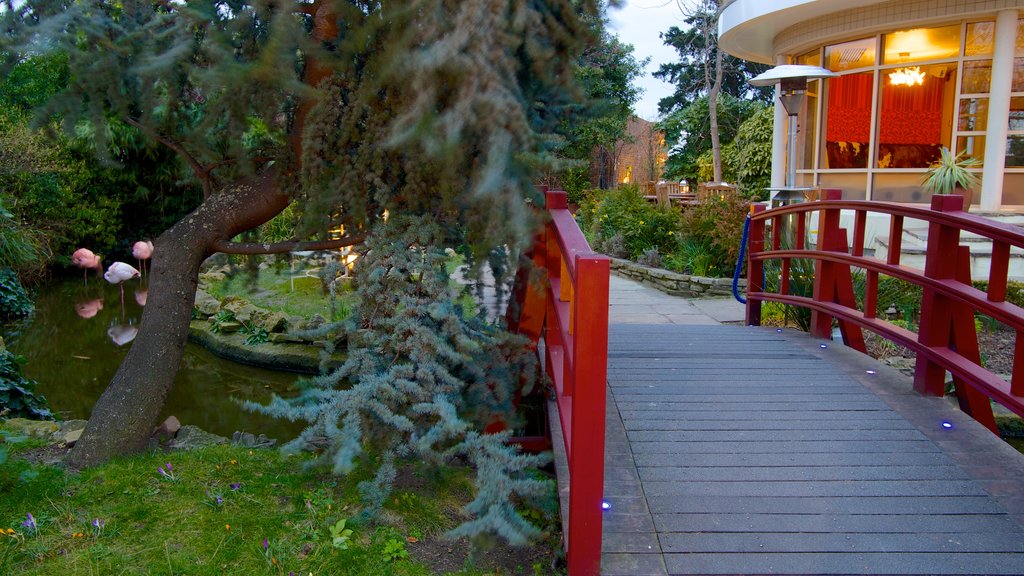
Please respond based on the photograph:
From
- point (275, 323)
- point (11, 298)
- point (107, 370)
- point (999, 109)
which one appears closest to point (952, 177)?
point (999, 109)

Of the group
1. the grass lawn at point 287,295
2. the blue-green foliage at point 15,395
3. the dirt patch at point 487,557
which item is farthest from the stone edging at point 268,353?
the dirt patch at point 487,557

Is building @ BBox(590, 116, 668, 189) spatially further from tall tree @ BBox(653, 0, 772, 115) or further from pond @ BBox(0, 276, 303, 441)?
pond @ BBox(0, 276, 303, 441)

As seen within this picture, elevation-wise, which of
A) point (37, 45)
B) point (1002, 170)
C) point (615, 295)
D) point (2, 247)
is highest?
point (37, 45)

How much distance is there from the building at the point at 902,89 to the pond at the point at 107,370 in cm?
907

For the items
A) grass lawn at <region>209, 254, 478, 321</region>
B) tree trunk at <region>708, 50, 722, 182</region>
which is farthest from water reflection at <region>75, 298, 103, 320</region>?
tree trunk at <region>708, 50, 722, 182</region>

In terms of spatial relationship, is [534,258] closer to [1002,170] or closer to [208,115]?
[208,115]

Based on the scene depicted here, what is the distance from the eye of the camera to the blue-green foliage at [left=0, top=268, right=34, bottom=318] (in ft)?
36.2

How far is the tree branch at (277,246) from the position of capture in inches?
142

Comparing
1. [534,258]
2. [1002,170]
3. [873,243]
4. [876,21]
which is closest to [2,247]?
[534,258]

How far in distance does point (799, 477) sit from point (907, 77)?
1041cm

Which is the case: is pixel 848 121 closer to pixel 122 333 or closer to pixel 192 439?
pixel 192 439

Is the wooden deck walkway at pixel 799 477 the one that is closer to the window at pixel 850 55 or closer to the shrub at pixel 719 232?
the shrub at pixel 719 232

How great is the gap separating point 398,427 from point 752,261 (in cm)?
456

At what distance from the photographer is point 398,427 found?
8.95ft
